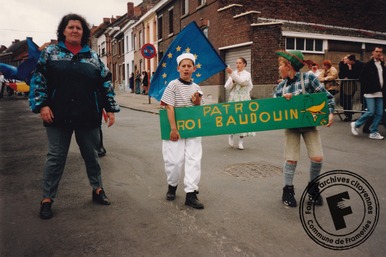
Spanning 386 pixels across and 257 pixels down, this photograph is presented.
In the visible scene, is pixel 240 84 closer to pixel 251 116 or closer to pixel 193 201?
pixel 251 116

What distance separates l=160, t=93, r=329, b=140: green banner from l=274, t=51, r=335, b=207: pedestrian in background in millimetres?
145

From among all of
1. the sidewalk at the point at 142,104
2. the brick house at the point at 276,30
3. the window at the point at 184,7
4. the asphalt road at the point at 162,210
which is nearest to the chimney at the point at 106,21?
the brick house at the point at 276,30

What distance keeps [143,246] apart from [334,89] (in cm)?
1037

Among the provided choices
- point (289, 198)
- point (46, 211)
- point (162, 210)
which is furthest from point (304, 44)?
point (46, 211)

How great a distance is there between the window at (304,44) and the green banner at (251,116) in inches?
603

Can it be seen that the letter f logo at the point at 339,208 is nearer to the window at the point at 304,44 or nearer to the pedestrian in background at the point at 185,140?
the pedestrian in background at the point at 185,140

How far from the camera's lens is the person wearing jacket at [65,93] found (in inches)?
146

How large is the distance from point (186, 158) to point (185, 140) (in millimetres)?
216

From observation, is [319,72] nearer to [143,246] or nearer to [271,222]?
[271,222]

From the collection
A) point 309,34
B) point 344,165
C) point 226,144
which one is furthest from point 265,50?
point 344,165

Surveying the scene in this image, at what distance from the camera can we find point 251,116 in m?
4.04

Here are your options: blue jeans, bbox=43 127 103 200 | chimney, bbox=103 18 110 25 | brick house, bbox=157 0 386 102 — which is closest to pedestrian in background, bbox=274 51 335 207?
blue jeans, bbox=43 127 103 200

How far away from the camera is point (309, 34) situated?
1872cm

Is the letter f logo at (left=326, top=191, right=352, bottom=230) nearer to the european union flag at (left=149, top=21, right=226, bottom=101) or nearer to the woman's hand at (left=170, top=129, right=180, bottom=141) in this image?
the woman's hand at (left=170, top=129, right=180, bottom=141)
